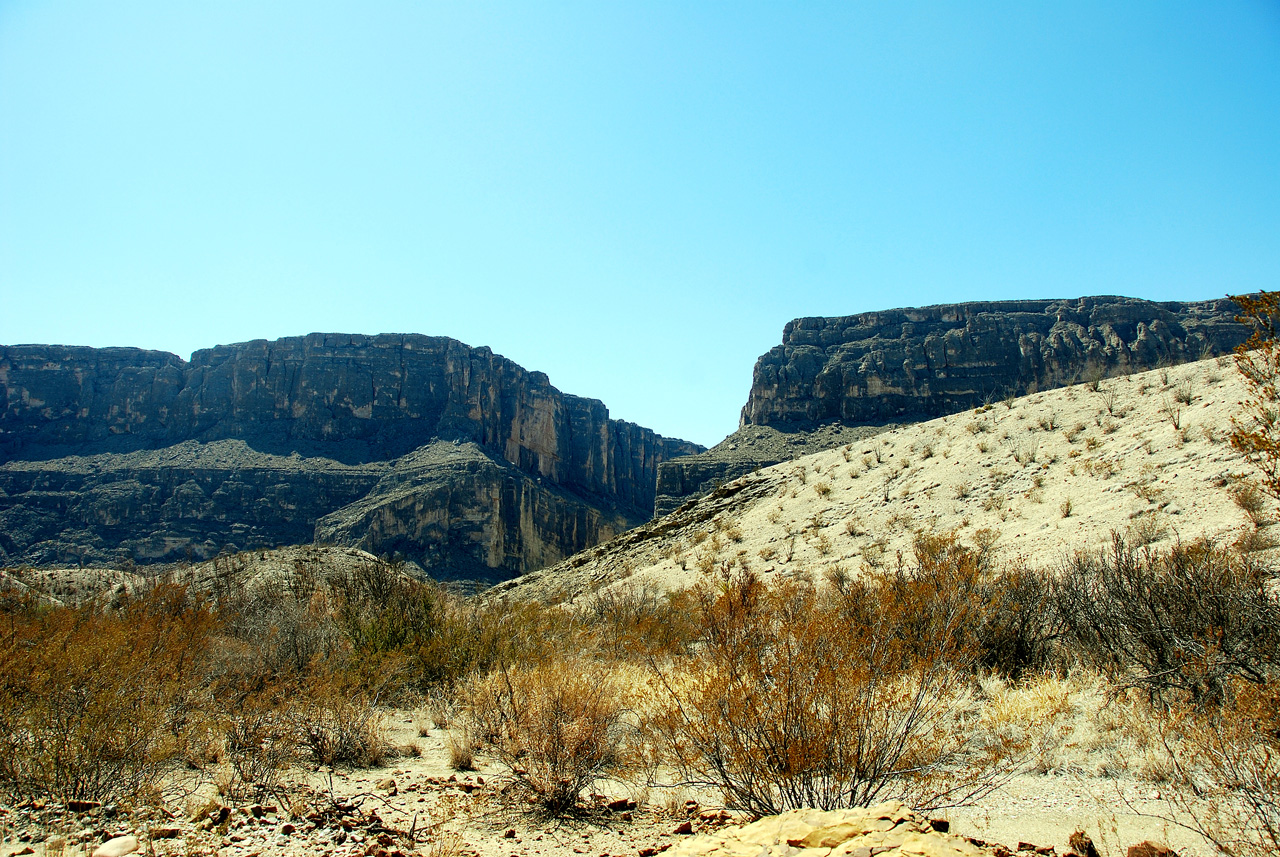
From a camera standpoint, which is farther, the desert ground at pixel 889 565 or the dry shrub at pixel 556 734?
the dry shrub at pixel 556 734

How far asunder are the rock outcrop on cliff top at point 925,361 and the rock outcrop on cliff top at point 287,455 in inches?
871

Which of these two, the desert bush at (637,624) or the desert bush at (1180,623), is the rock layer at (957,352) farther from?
the desert bush at (1180,623)

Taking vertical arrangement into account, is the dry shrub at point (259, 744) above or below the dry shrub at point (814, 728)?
below

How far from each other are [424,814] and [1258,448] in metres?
6.70

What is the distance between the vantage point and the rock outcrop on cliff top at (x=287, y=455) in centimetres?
6581

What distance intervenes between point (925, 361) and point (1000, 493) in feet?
222

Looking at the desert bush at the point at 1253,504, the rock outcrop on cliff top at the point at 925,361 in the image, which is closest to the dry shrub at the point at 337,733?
the desert bush at the point at 1253,504

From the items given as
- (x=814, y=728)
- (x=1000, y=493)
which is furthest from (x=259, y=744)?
(x=1000, y=493)

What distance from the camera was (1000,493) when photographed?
1566 cm

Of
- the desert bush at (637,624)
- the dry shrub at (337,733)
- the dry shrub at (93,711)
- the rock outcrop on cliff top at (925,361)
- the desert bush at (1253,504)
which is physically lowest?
the desert bush at (637,624)

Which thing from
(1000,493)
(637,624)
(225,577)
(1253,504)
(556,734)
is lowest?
(637,624)

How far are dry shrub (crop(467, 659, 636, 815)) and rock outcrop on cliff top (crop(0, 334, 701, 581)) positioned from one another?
198 ft

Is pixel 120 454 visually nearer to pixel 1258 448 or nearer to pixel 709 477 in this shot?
pixel 709 477

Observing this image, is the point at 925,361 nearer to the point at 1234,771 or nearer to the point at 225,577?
the point at 225,577
